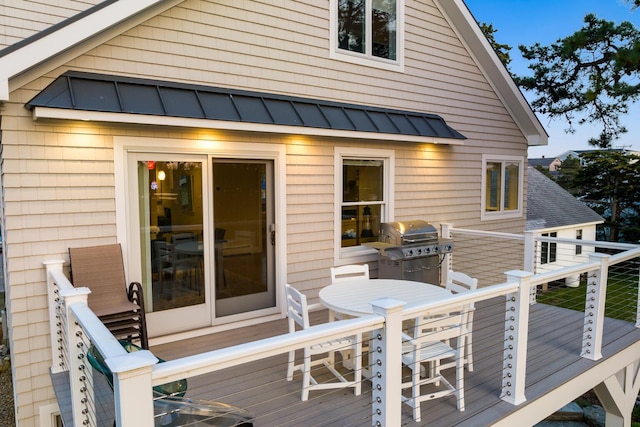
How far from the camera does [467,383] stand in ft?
12.1

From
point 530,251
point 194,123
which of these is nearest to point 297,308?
point 194,123

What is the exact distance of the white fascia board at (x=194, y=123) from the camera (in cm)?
373

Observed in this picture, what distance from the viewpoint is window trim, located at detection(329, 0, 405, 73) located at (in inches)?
232

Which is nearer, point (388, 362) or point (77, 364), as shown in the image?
point (388, 362)

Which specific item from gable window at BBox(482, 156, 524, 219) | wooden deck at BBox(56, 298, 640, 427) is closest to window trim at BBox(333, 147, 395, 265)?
wooden deck at BBox(56, 298, 640, 427)

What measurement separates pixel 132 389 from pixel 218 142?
141 inches

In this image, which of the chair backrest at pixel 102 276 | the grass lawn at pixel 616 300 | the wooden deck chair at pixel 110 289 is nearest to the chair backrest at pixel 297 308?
the wooden deck chair at pixel 110 289

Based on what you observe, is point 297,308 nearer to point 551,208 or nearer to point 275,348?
point 275,348

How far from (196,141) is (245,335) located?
7.45ft

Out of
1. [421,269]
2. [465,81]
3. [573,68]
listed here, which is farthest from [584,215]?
[421,269]

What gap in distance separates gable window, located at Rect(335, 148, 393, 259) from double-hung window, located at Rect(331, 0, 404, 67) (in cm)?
140

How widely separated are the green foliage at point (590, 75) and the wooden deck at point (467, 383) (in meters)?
5.69

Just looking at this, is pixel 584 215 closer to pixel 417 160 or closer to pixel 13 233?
pixel 417 160

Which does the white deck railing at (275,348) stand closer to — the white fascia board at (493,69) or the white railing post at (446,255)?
the white railing post at (446,255)
